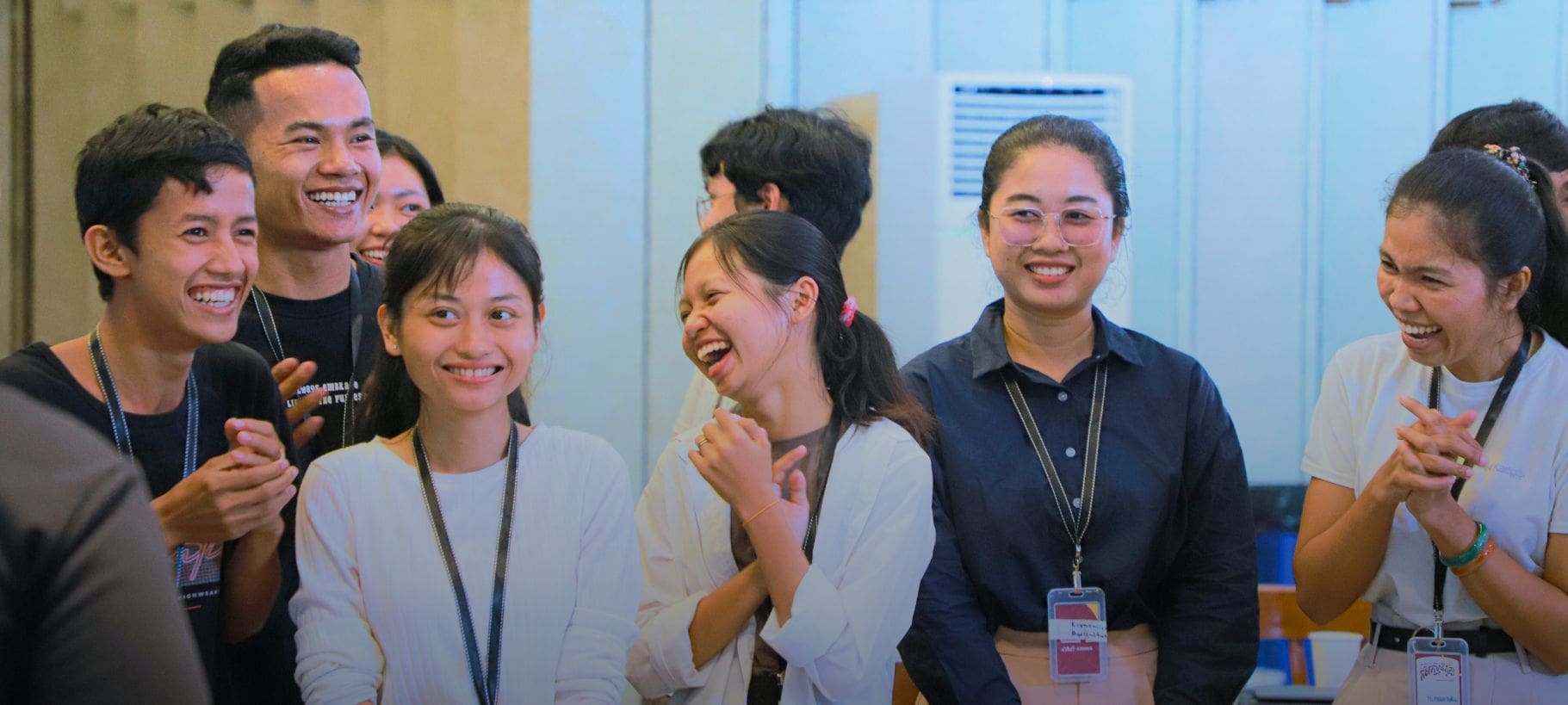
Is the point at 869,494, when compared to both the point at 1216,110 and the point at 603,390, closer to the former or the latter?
the point at 603,390

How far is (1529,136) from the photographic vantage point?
2445 millimetres

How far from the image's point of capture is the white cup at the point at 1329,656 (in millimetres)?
3801

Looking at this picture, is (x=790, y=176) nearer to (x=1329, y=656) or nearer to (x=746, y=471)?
(x=746, y=471)

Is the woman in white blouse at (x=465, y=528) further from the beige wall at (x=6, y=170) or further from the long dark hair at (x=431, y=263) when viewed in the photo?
the beige wall at (x=6, y=170)

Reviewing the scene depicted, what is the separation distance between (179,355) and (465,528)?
0.50 meters

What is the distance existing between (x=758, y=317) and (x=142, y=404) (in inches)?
36.2

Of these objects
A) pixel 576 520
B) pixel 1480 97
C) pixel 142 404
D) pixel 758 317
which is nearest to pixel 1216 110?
pixel 1480 97

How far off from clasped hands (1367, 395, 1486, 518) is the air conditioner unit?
150cm

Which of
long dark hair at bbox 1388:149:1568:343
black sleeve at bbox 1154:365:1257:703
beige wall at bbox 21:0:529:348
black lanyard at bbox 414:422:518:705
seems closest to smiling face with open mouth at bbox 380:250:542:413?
black lanyard at bbox 414:422:518:705

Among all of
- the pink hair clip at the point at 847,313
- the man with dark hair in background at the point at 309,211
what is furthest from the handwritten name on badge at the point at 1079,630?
the man with dark hair in background at the point at 309,211

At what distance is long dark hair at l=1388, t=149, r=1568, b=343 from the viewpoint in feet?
7.10

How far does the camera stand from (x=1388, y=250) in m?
2.22

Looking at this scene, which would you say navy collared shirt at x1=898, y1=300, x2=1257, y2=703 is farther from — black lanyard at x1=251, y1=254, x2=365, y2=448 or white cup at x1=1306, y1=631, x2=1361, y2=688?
white cup at x1=1306, y1=631, x2=1361, y2=688

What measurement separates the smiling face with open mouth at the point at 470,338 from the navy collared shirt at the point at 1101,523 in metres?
0.75
